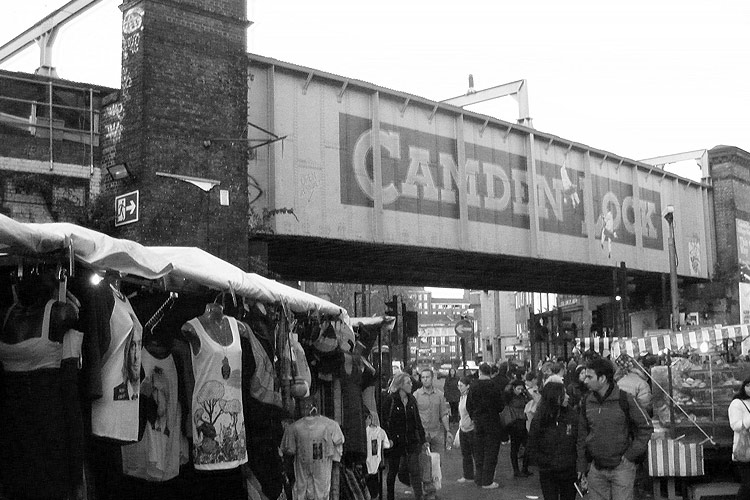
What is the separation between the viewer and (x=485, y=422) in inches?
592

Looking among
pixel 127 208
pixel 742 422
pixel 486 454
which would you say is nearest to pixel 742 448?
pixel 742 422

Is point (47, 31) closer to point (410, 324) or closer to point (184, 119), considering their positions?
A: point (184, 119)

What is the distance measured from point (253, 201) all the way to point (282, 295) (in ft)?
35.0

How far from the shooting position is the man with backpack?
357 inches

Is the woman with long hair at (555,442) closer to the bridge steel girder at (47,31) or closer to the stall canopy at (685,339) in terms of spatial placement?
the stall canopy at (685,339)

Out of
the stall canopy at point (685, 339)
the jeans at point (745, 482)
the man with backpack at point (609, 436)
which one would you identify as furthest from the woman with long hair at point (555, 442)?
the stall canopy at point (685, 339)

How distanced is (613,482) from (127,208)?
10131 millimetres

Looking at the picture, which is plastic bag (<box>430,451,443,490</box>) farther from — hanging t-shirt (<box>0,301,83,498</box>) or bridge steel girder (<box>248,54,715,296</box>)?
hanging t-shirt (<box>0,301,83,498</box>)

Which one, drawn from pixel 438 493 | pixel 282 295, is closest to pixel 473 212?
pixel 438 493

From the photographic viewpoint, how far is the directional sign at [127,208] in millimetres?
15843

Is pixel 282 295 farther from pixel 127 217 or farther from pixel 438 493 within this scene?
pixel 127 217

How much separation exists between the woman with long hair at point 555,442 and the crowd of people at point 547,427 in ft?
0.04

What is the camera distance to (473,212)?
80.3 ft

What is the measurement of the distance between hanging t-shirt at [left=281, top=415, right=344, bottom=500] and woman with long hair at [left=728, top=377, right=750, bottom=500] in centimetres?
502
